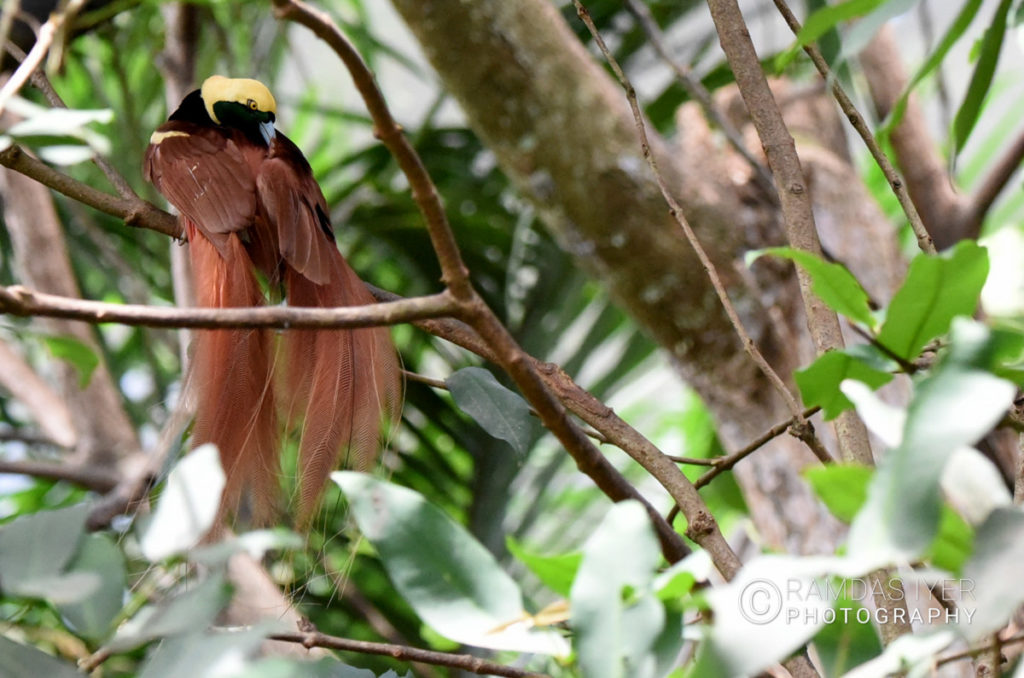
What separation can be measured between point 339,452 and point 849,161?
1.17 metres

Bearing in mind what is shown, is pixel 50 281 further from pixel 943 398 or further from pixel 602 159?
pixel 943 398

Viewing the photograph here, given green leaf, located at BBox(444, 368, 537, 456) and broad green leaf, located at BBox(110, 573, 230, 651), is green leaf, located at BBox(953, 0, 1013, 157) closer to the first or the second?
green leaf, located at BBox(444, 368, 537, 456)

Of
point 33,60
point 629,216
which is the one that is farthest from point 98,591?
point 629,216

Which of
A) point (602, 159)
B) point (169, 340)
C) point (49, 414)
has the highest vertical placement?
point (602, 159)

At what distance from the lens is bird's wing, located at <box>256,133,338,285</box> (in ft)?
2.44

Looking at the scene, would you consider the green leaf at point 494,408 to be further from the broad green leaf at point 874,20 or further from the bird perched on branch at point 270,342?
the broad green leaf at point 874,20

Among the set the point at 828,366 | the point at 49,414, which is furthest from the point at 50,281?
the point at 828,366

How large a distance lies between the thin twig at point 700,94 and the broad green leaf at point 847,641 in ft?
1.80

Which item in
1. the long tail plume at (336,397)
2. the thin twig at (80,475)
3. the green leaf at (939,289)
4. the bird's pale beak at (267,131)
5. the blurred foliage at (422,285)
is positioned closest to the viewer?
Answer: the green leaf at (939,289)

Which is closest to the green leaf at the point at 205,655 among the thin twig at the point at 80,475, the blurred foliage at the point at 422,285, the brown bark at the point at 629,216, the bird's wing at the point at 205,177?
the bird's wing at the point at 205,177

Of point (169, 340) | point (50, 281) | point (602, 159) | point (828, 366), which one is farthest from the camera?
point (169, 340)

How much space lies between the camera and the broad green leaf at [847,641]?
39 centimetres

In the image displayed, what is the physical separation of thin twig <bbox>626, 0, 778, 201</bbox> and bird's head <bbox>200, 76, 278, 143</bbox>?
1.26ft

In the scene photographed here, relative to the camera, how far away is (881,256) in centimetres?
141
